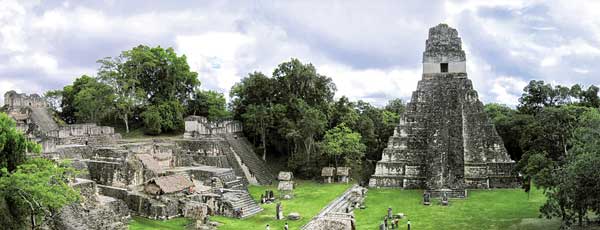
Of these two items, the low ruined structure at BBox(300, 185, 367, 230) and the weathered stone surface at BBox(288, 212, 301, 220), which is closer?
the low ruined structure at BBox(300, 185, 367, 230)

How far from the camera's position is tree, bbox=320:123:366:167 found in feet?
109

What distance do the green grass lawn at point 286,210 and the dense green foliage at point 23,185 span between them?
4.54 meters

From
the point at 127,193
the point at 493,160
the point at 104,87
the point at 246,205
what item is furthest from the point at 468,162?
the point at 104,87

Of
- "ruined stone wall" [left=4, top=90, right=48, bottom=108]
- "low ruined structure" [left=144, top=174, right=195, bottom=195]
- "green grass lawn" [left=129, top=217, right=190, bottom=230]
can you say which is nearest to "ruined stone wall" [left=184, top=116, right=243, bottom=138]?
"low ruined structure" [left=144, top=174, right=195, bottom=195]

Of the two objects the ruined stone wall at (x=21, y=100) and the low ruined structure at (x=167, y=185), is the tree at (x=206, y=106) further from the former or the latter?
the low ruined structure at (x=167, y=185)

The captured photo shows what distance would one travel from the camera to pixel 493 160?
32.0 metres

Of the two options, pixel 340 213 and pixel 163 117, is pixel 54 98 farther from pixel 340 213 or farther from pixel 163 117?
pixel 340 213

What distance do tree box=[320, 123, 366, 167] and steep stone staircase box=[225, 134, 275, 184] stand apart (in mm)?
4120

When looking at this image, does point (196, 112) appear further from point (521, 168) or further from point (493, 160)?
point (521, 168)

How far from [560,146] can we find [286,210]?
513 inches

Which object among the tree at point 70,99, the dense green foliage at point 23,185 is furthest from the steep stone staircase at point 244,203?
the tree at point 70,99

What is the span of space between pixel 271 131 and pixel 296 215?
14945 millimetres

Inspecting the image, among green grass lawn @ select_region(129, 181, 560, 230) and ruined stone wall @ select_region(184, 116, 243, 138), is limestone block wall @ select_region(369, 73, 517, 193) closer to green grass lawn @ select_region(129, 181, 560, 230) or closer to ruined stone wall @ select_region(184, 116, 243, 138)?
green grass lawn @ select_region(129, 181, 560, 230)

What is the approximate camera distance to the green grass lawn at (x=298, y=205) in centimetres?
2230
